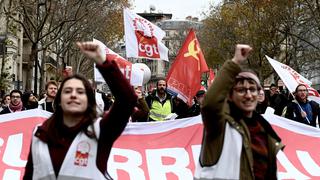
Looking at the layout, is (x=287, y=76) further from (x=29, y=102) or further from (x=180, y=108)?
(x=29, y=102)

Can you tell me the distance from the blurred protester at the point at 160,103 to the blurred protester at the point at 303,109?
2.02m

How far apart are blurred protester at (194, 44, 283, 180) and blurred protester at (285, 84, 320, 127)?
244 inches

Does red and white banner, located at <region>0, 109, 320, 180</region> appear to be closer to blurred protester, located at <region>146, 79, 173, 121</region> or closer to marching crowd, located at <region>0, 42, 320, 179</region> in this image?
blurred protester, located at <region>146, 79, 173, 121</region>

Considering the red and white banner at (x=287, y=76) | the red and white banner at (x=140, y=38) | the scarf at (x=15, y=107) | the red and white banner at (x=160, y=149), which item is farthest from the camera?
the red and white banner at (x=140, y=38)

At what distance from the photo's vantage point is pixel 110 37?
44875 mm

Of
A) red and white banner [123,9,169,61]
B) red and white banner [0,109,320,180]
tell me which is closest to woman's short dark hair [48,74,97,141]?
red and white banner [0,109,320,180]

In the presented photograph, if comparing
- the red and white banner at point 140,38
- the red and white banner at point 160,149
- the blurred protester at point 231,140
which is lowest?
the red and white banner at point 160,149

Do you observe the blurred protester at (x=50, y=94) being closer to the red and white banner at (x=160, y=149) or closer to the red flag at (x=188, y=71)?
the red and white banner at (x=160, y=149)

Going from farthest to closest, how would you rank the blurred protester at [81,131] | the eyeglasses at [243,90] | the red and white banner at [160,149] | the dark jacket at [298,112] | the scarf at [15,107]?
the dark jacket at [298,112], the scarf at [15,107], the red and white banner at [160,149], the eyeglasses at [243,90], the blurred protester at [81,131]

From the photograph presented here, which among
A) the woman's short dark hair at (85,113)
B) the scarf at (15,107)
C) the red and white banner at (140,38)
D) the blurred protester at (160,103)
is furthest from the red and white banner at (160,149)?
the red and white banner at (140,38)

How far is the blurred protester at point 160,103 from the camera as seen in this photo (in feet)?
33.3

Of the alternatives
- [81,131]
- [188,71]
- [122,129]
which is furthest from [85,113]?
[188,71]

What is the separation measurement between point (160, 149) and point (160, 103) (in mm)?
3023

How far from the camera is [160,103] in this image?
10.2 m
